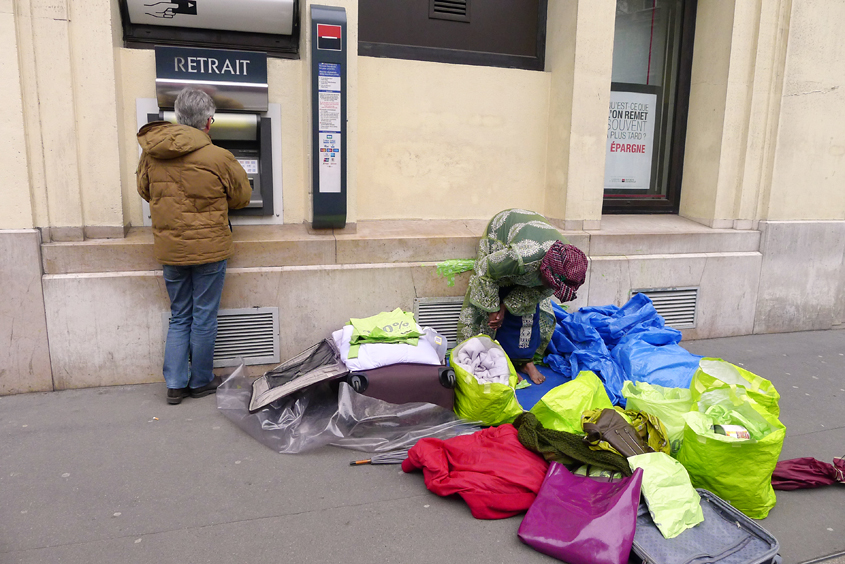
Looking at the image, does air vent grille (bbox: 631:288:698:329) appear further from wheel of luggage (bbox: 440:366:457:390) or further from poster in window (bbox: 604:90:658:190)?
wheel of luggage (bbox: 440:366:457:390)

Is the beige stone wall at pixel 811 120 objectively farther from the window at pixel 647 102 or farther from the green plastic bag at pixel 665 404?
the green plastic bag at pixel 665 404

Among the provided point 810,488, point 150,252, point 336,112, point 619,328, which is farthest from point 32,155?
point 810,488

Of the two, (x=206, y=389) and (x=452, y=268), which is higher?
(x=452, y=268)

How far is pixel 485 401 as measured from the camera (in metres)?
3.41

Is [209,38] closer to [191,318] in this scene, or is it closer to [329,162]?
[329,162]

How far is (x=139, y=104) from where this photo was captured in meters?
4.11

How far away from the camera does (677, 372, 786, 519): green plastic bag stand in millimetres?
2717

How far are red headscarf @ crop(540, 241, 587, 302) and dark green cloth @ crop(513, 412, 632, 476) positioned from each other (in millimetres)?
786

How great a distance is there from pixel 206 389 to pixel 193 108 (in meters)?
1.66

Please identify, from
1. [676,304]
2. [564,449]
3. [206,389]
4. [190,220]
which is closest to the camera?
[564,449]

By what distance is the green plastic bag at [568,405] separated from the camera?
3.10 metres

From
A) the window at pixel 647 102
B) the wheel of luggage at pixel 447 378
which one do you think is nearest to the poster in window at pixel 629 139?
the window at pixel 647 102

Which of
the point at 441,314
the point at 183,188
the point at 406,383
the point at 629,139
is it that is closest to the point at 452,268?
the point at 441,314

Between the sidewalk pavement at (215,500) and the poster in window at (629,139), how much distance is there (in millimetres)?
2588
